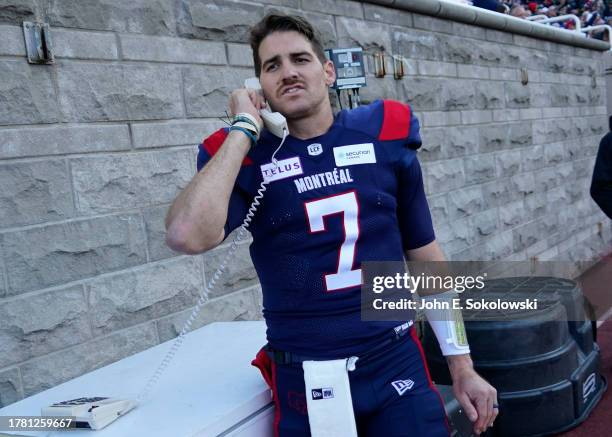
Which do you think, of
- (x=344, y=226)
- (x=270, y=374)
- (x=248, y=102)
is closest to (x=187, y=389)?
(x=270, y=374)

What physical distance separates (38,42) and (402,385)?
213 centimetres

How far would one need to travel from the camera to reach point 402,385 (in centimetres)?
212

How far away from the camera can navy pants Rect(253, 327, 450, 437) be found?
6.82 feet

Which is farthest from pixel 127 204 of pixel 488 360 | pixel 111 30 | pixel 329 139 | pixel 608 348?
pixel 608 348

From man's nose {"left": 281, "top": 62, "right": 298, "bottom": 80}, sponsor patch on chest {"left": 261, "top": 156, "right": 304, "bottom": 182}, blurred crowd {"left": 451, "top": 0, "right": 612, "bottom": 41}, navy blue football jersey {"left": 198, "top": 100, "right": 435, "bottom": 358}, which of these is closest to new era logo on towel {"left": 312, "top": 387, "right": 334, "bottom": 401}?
navy blue football jersey {"left": 198, "top": 100, "right": 435, "bottom": 358}

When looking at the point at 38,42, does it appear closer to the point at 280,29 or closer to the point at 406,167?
the point at 280,29

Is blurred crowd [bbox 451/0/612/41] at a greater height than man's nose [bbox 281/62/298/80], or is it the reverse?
blurred crowd [bbox 451/0/612/41]

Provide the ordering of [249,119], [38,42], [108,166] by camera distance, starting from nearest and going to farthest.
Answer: [249,119]
[38,42]
[108,166]

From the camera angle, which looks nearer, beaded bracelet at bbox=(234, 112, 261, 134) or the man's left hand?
beaded bracelet at bbox=(234, 112, 261, 134)

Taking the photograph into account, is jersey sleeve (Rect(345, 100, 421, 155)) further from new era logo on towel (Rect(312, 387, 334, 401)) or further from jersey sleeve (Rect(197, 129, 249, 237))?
new era logo on towel (Rect(312, 387, 334, 401))

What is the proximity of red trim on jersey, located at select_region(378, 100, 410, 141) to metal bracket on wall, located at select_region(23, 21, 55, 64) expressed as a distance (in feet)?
5.23

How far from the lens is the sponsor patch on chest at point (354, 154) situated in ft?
7.13

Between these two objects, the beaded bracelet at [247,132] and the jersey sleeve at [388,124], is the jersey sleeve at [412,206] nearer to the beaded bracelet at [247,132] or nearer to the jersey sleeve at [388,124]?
the jersey sleeve at [388,124]

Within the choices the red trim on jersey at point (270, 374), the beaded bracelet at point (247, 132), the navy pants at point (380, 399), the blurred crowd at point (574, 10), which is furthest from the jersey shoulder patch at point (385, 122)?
the blurred crowd at point (574, 10)
